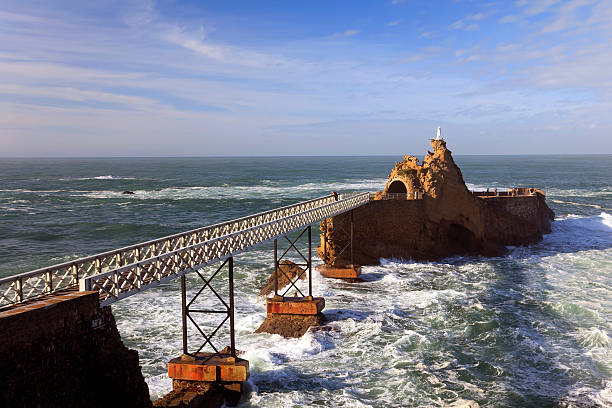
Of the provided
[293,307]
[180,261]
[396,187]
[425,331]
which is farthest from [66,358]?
[396,187]

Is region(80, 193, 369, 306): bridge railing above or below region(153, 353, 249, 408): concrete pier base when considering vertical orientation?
above

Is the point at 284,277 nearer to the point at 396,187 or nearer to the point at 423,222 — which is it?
the point at 423,222

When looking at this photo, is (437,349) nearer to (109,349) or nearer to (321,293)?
Result: (321,293)

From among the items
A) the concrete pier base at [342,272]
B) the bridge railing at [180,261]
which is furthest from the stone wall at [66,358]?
the concrete pier base at [342,272]

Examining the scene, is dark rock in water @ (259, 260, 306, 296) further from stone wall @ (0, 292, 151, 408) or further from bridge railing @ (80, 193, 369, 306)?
stone wall @ (0, 292, 151, 408)

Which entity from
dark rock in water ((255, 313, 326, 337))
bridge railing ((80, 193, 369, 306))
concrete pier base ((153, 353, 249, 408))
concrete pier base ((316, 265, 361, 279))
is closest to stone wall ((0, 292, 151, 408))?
bridge railing ((80, 193, 369, 306))

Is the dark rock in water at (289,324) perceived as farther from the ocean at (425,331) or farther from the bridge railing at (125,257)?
the bridge railing at (125,257)

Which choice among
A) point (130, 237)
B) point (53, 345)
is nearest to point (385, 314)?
point (53, 345)
